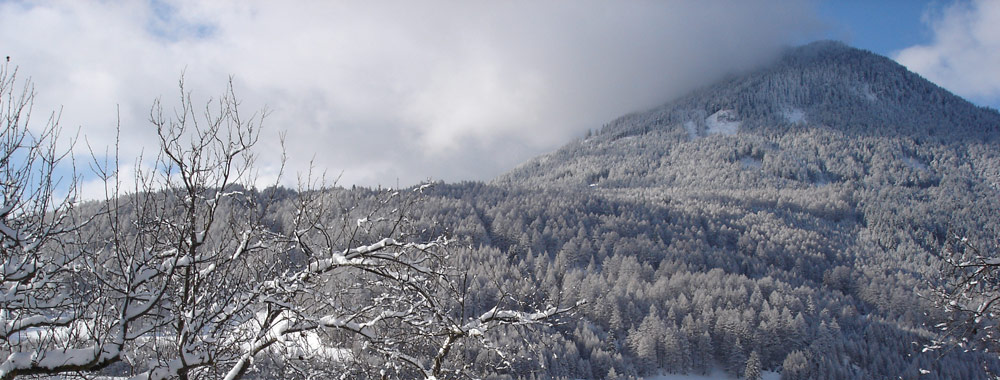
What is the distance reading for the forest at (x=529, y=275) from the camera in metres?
3.84

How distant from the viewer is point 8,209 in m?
3.95

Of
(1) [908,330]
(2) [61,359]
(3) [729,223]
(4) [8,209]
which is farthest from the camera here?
(3) [729,223]

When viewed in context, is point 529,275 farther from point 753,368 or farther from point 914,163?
point 914,163

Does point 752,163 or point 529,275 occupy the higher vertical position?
point 752,163

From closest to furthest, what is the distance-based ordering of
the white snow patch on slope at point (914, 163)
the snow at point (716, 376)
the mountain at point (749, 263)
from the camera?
the mountain at point (749, 263), the snow at point (716, 376), the white snow patch on slope at point (914, 163)

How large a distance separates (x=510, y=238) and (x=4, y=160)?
82666 millimetres

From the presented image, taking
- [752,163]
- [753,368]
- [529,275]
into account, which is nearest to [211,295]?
[529,275]

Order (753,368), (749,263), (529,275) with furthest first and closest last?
(749,263)
(753,368)
(529,275)

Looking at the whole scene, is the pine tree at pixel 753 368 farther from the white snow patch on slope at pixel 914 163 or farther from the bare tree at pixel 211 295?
the white snow patch on slope at pixel 914 163

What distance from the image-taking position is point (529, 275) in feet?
32.4

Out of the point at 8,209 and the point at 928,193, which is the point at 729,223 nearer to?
the point at 928,193

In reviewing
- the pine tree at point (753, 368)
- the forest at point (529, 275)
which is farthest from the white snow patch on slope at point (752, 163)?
the pine tree at point (753, 368)

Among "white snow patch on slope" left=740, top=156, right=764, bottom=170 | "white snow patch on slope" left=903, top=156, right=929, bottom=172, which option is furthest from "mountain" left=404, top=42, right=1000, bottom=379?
"white snow patch on slope" left=740, top=156, right=764, bottom=170

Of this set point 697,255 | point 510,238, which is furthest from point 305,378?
point 697,255
